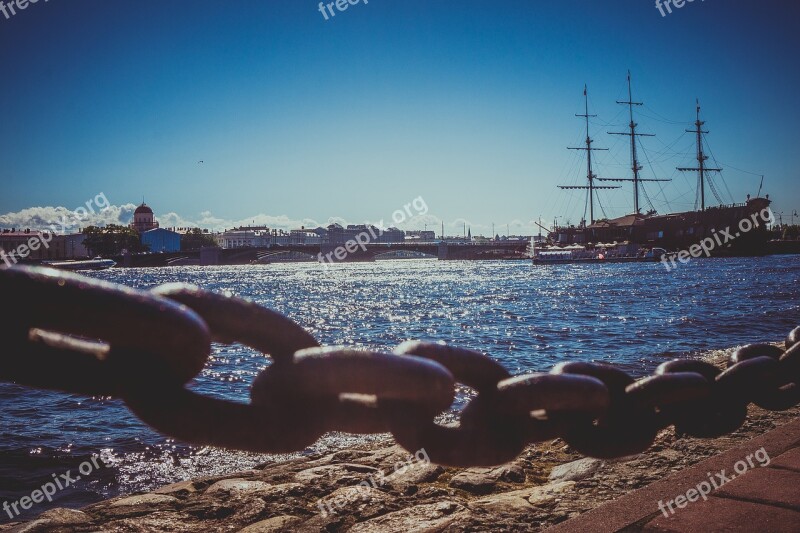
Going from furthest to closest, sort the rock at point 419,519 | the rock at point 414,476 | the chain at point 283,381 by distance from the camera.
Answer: the rock at point 414,476 → the rock at point 419,519 → the chain at point 283,381

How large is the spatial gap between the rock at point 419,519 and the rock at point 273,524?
1.69 ft

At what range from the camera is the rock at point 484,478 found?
15.7 ft

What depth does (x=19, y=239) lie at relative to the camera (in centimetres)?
9962

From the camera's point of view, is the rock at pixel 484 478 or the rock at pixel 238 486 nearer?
the rock at pixel 484 478

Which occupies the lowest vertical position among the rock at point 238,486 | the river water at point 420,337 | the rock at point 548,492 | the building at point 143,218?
the river water at point 420,337

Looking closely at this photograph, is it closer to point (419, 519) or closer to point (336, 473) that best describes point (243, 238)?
point (336, 473)

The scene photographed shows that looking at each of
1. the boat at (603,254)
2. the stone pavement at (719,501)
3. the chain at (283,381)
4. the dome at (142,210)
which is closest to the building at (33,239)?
the dome at (142,210)

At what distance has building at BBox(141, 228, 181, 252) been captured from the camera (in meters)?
134

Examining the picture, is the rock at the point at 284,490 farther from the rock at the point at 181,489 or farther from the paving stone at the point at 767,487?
the paving stone at the point at 767,487

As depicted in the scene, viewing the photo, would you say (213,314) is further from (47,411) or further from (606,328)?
(606,328)

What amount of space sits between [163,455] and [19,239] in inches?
4345

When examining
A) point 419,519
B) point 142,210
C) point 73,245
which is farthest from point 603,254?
point 142,210

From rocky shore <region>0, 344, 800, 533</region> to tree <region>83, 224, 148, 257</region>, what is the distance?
117912mm

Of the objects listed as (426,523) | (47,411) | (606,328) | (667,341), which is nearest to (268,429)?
(426,523)
